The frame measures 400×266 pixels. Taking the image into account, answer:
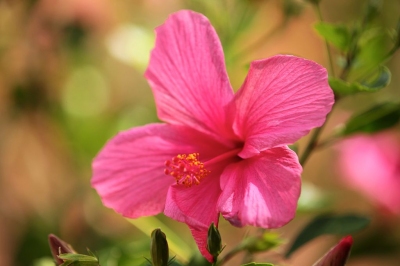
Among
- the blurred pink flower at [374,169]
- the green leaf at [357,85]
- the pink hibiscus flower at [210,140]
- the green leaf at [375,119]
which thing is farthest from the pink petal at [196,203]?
the blurred pink flower at [374,169]

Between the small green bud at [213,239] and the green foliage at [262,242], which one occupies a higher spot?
the small green bud at [213,239]

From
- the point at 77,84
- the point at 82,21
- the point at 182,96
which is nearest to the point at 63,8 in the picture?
the point at 82,21

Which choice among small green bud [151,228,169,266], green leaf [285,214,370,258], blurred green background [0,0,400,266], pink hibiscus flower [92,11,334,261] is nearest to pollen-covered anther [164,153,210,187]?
pink hibiscus flower [92,11,334,261]

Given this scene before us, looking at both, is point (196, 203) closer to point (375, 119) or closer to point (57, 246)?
point (57, 246)

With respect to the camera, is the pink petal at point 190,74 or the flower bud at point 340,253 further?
the pink petal at point 190,74

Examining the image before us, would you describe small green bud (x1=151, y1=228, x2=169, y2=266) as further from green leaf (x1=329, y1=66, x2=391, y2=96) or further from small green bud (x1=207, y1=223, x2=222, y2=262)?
green leaf (x1=329, y1=66, x2=391, y2=96)

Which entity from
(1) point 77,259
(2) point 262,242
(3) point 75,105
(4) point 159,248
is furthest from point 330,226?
(3) point 75,105

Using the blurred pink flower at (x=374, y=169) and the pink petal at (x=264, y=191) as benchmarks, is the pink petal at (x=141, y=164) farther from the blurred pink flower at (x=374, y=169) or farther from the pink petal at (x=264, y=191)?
the blurred pink flower at (x=374, y=169)
